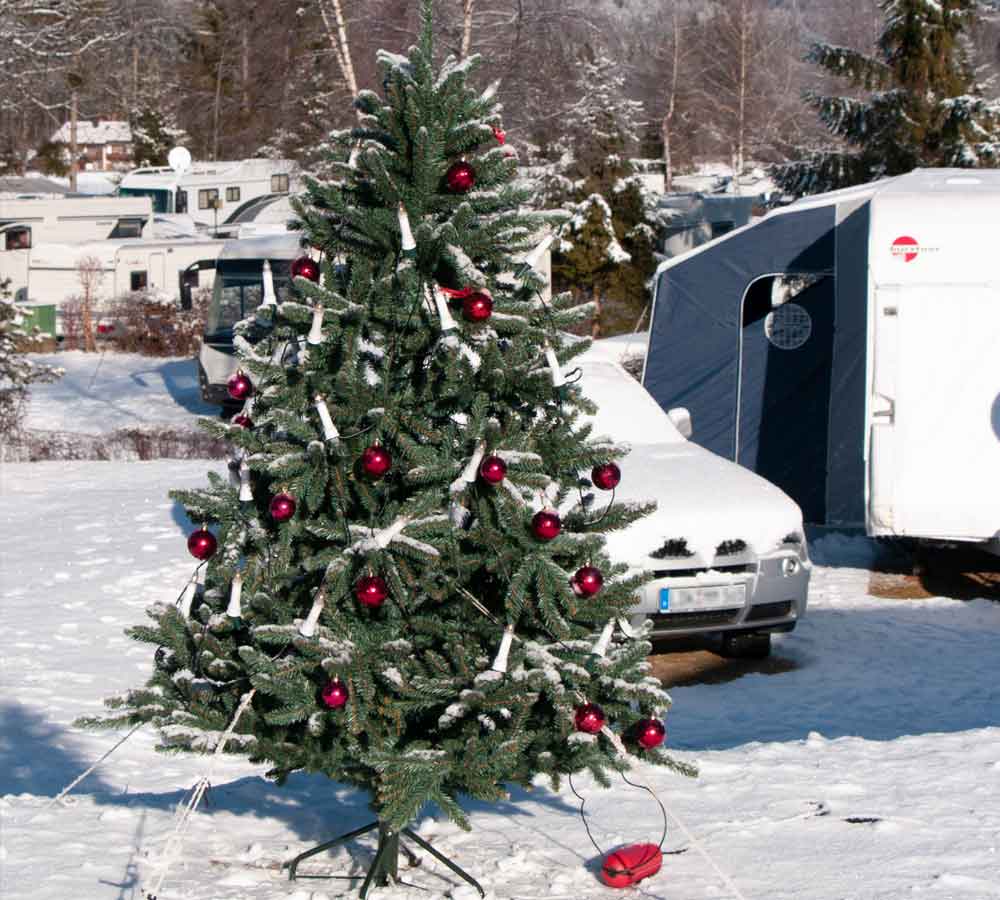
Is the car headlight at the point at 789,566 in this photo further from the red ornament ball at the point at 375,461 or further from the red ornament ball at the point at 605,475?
the red ornament ball at the point at 375,461

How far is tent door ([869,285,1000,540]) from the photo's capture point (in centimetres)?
964

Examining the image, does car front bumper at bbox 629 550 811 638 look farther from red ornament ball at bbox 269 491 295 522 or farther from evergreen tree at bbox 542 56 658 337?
evergreen tree at bbox 542 56 658 337

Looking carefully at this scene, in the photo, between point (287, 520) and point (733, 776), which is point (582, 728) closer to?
point (287, 520)

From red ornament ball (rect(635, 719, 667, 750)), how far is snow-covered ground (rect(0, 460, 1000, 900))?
0.49 m

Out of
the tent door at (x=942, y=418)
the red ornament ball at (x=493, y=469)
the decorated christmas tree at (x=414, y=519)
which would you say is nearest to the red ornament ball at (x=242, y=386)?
the decorated christmas tree at (x=414, y=519)

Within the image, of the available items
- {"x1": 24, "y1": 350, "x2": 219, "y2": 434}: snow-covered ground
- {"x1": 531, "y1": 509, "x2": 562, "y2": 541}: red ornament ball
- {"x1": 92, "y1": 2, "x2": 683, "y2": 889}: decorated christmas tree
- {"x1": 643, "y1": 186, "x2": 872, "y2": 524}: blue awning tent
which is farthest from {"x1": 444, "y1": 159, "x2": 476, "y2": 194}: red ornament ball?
{"x1": 24, "y1": 350, "x2": 219, "y2": 434}: snow-covered ground

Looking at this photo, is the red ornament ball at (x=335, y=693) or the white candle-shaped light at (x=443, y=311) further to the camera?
the white candle-shaped light at (x=443, y=311)

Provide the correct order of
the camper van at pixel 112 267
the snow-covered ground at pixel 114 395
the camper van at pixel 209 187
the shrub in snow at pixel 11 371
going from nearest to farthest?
1. the shrub in snow at pixel 11 371
2. the snow-covered ground at pixel 114 395
3. the camper van at pixel 112 267
4. the camper van at pixel 209 187

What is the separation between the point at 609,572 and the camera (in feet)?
13.0

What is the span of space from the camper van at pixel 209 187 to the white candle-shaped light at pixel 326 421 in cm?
3608

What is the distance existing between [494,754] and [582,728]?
0.82 feet

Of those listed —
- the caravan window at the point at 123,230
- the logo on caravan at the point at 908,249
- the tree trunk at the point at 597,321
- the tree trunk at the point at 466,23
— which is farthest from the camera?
the caravan window at the point at 123,230

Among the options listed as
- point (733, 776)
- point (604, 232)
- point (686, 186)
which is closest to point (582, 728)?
point (733, 776)

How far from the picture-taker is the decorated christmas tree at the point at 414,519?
372 centimetres
